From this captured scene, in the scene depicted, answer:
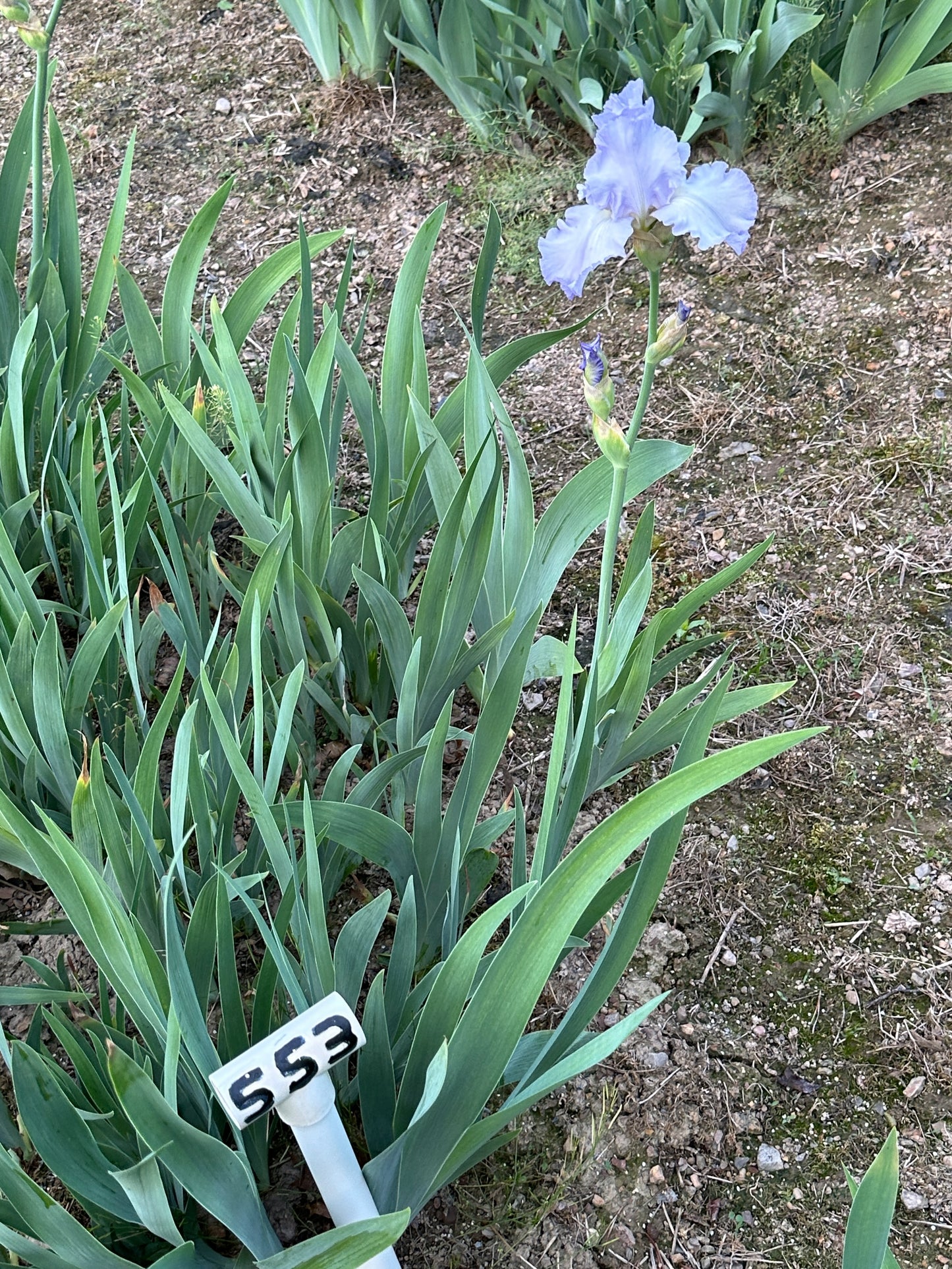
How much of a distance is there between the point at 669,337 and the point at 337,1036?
2.13ft

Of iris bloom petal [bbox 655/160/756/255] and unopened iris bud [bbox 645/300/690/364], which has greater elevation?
iris bloom petal [bbox 655/160/756/255]

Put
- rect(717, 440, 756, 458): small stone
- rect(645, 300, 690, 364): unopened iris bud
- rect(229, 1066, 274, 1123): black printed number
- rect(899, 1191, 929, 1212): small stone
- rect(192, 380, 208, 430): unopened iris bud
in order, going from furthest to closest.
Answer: rect(717, 440, 756, 458): small stone, rect(192, 380, 208, 430): unopened iris bud, rect(899, 1191, 929, 1212): small stone, rect(645, 300, 690, 364): unopened iris bud, rect(229, 1066, 274, 1123): black printed number

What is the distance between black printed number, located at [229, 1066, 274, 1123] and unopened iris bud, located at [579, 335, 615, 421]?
601mm

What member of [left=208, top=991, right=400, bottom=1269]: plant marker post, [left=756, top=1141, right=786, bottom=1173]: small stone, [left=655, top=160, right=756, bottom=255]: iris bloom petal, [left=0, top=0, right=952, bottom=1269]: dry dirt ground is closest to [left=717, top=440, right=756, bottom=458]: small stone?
[left=0, top=0, right=952, bottom=1269]: dry dirt ground

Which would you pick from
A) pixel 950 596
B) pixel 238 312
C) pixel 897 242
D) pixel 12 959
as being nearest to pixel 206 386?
pixel 238 312

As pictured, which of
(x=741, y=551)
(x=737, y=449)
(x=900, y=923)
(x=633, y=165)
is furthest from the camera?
(x=737, y=449)

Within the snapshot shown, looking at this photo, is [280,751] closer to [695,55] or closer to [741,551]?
[741,551]

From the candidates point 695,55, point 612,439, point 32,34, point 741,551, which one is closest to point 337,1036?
point 612,439

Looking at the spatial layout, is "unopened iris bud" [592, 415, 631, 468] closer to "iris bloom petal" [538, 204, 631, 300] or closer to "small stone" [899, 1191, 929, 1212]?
"iris bloom petal" [538, 204, 631, 300]

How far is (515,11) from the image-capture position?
2240 mm

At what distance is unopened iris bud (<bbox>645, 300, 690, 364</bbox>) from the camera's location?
0.92m

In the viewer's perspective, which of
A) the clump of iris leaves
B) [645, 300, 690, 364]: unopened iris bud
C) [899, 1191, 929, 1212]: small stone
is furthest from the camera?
[899, 1191, 929, 1212]: small stone

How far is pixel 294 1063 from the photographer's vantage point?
0.71 m

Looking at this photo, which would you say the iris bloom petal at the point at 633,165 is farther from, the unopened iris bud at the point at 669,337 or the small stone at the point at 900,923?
the small stone at the point at 900,923
